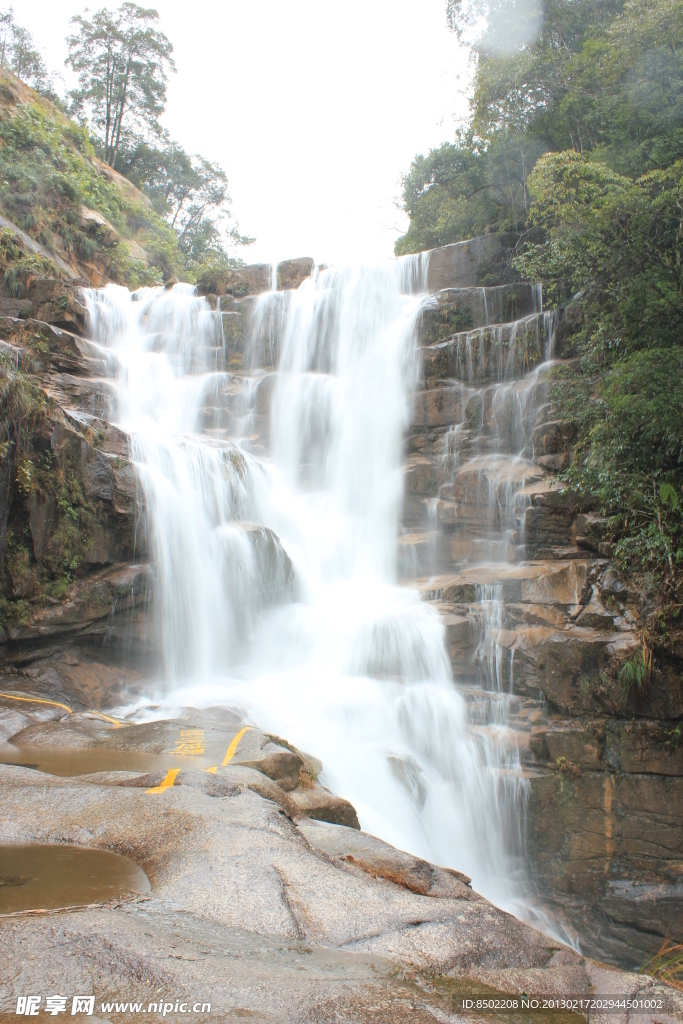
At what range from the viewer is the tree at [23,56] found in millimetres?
32688

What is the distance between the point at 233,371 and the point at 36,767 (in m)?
15.0

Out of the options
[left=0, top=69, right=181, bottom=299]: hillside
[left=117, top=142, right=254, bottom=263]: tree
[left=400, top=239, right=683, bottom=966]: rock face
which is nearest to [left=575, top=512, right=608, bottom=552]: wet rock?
[left=400, top=239, right=683, bottom=966]: rock face

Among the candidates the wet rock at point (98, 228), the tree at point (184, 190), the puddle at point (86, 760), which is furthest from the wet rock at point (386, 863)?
the tree at point (184, 190)

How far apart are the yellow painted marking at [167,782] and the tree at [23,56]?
3929 centimetres

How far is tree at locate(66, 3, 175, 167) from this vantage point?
33312mm

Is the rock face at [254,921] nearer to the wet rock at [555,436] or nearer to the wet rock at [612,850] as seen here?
the wet rock at [612,850]

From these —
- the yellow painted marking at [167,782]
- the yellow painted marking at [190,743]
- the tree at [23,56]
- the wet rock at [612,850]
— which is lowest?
the wet rock at [612,850]

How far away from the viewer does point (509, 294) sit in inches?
679

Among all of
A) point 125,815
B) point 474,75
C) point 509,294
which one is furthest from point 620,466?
point 474,75

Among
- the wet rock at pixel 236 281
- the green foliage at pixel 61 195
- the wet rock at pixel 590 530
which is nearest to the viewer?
the wet rock at pixel 590 530

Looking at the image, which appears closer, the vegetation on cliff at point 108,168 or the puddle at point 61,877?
the puddle at point 61,877

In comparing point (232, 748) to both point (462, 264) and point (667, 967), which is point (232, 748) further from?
point (462, 264)

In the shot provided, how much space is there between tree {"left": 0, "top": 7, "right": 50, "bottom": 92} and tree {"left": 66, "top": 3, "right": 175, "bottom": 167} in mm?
1548

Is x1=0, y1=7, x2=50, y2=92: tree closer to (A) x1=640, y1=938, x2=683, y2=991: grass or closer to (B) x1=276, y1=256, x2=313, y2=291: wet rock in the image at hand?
(B) x1=276, y1=256, x2=313, y2=291: wet rock
